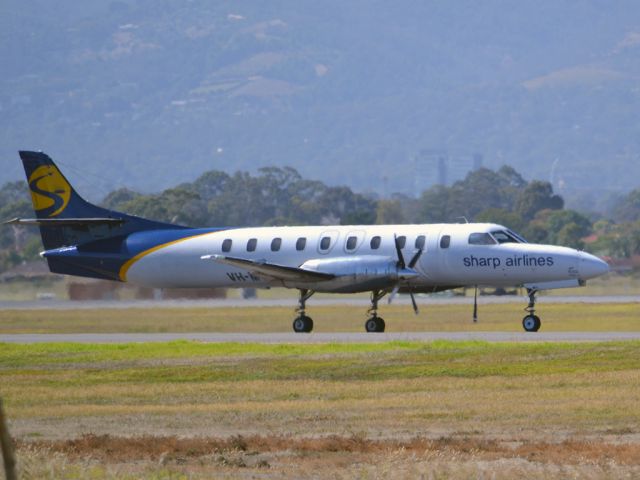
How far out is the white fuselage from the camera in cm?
4109

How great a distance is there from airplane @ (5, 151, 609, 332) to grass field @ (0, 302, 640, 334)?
11.4ft

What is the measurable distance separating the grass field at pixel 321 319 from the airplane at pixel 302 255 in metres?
3.48

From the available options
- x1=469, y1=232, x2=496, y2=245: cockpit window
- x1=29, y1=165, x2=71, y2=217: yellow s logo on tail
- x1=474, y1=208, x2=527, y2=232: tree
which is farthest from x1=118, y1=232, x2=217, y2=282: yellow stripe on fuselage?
x1=474, y1=208, x2=527, y2=232: tree

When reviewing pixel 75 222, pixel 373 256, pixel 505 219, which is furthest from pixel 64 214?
pixel 505 219

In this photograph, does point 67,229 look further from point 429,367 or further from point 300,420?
point 300,420

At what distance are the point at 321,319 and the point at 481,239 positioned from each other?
11675 millimetres

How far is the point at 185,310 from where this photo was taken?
195ft

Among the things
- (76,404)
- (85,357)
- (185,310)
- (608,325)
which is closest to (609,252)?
(185,310)

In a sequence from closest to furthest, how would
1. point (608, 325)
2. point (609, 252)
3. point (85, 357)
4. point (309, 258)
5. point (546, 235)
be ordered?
point (85, 357) < point (309, 258) < point (608, 325) < point (609, 252) < point (546, 235)

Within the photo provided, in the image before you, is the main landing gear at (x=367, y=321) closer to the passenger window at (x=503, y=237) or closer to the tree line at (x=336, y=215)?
the passenger window at (x=503, y=237)

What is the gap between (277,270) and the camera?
137 feet

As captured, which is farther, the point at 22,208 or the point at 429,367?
the point at 22,208

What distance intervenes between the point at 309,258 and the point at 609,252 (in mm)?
84648

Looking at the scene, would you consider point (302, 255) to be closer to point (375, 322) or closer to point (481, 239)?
point (375, 322)
